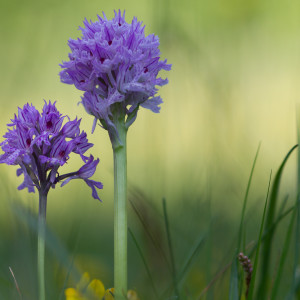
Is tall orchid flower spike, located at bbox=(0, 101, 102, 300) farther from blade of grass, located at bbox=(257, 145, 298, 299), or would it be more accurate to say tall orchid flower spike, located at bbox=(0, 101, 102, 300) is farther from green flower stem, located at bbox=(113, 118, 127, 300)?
blade of grass, located at bbox=(257, 145, 298, 299)

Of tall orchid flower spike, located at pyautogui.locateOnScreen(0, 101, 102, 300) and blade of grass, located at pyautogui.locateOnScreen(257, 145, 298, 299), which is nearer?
blade of grass, located at pyautogui.locateOnScreen(257, 145, 298, 299)

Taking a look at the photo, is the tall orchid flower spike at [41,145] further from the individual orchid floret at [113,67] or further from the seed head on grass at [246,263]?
the seed head on grass at [246,263]

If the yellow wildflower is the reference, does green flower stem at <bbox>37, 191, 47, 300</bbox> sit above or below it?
above

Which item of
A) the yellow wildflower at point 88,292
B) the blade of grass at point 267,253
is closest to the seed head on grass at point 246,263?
the blade of grass at point 267,253

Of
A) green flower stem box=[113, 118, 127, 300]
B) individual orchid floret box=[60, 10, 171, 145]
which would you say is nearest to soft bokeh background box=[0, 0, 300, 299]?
green flower stem box=[113, 118, 127, 300]

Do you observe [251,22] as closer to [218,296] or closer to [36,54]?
[36,54]

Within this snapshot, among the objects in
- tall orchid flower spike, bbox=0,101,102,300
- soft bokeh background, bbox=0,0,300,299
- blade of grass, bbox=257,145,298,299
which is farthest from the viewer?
soft bokeh background, bbox=0,0,300,299

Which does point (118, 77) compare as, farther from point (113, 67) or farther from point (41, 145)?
point (41, 145)

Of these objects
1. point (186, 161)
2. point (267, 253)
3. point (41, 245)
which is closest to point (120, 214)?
point (41, 245)

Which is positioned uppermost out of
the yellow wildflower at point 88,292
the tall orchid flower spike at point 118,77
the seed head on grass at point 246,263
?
the tall orchid flower spike at point 118,77
